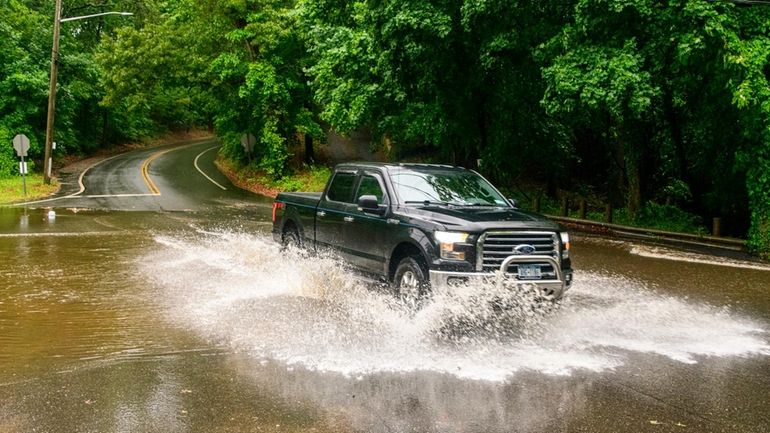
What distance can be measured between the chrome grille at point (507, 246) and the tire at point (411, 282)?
0.71 m

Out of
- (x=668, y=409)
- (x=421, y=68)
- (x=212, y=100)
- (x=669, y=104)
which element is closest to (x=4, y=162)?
(x=212, y=100)

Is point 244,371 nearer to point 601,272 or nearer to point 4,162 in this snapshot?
point 601,272

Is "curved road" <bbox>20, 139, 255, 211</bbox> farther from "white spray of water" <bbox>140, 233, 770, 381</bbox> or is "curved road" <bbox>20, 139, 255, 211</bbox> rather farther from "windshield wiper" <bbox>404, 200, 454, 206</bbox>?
"windshield wiper" <bbox>404, 200, 454, 206</bbox>

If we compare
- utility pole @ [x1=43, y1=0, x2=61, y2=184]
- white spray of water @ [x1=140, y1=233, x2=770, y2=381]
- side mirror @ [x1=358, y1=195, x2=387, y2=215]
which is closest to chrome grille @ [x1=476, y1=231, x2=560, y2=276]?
white spray of water @ [x1=140, y1=233, x2=770, y2=381]

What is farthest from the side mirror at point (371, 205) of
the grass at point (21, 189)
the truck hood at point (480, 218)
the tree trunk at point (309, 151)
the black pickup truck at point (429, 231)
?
the tree trunk at point (309, 151)

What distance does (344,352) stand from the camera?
6.55m

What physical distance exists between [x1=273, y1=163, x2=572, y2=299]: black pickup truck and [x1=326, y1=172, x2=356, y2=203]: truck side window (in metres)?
0.02

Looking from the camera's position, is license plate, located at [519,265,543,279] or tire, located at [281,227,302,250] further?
tire, located at [281,227,302,250]

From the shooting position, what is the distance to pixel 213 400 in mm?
5258

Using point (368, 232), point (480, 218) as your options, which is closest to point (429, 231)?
point (480, 218)

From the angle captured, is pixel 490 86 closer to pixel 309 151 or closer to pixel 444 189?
pixel 444 189

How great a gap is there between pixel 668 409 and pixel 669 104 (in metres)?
18.1

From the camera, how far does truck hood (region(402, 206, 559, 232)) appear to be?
7.45 m

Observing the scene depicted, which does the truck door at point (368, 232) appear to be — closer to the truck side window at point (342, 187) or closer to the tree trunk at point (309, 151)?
the truck side window at point (342, 187)
